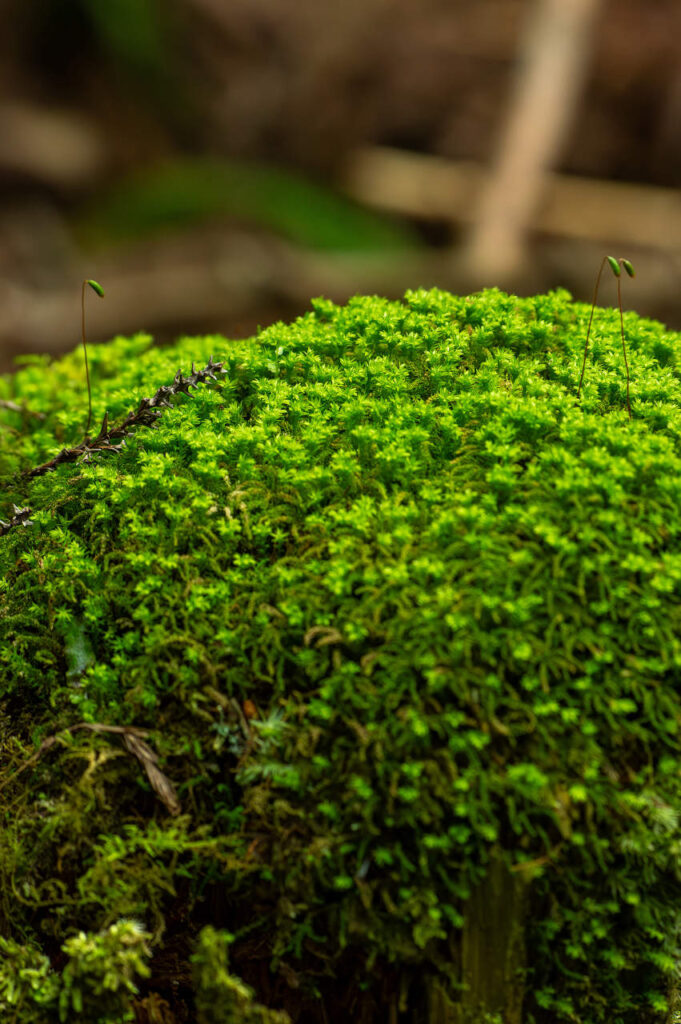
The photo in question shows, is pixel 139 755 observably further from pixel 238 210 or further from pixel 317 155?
pixel 317 155

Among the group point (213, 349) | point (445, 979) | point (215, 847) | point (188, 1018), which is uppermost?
point (213, 349)

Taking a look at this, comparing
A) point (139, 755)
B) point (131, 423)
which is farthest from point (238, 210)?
point (139, 755)

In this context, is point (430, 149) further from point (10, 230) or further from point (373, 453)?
point (373, 453)

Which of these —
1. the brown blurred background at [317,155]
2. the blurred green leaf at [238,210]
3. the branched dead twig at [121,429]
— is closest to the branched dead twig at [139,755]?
the branched dead twig at [121,429]

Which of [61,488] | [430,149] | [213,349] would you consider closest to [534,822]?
[61,488]

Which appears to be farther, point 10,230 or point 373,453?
point 10,230

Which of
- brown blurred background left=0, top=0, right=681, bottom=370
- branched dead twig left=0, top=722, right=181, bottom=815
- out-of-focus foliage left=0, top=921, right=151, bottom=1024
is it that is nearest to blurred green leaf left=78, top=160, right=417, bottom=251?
brown blurred background left=0, top=0, right=681, bottom=370

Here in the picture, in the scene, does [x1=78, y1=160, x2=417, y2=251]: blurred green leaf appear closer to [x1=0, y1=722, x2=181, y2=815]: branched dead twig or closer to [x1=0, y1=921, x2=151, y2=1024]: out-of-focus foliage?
[x1=0, y1=722, x2=181, y2=815]: branched dead twig
